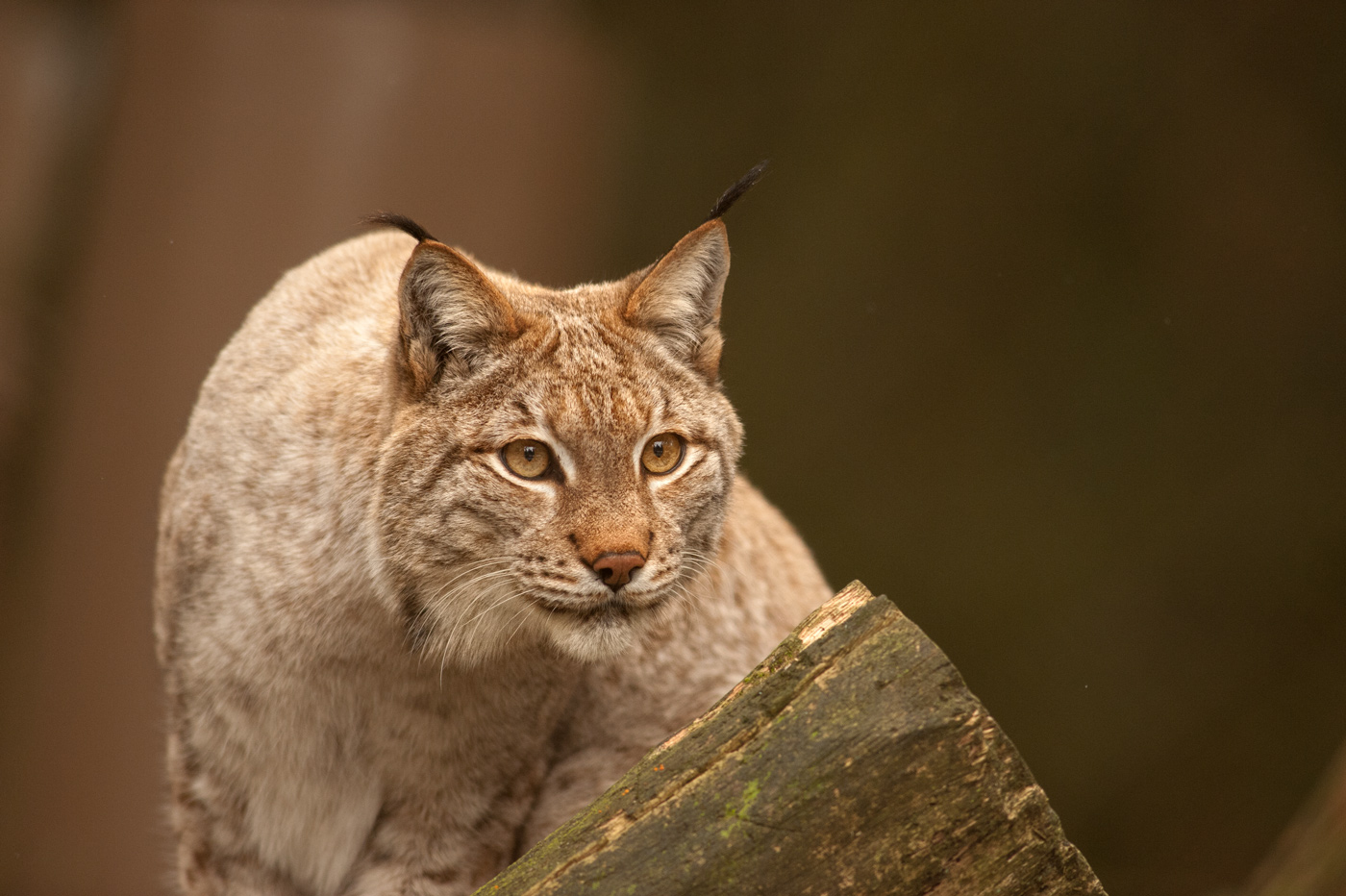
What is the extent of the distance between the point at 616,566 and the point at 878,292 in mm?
5175

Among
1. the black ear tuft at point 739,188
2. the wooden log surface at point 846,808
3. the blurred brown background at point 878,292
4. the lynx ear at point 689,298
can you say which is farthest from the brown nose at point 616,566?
the blurred brown background at point 878,292

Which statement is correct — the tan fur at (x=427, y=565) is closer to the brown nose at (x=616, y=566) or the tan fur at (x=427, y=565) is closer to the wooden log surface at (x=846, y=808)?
the brown nose at (x=616, y=566)

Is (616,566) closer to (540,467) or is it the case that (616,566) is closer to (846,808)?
(540,467)

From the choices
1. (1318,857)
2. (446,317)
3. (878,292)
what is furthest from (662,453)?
(878,292)

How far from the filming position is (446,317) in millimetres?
3242

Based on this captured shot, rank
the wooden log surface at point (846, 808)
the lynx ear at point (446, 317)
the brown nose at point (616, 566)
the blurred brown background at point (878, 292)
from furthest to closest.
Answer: the blurred brown background at point (878, 292)
the lynx ear at point (446, 317)
the brown nose at point (616, 566)
the wooden log surface at point (846, 808)

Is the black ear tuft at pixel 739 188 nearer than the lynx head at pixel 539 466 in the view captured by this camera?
No

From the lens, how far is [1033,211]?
737 cm

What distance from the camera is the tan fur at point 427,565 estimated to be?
3164 millimetres

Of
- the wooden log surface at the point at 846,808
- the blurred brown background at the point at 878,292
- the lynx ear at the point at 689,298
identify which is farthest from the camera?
the blurred brown background at the point at 878,292

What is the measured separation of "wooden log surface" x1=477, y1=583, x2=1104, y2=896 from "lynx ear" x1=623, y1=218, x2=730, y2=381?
1.38 metres

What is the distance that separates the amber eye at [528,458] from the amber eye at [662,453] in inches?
10.5

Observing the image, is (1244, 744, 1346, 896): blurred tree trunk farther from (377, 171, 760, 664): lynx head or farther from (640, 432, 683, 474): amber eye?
(640, 432, 683, 474): amber eye

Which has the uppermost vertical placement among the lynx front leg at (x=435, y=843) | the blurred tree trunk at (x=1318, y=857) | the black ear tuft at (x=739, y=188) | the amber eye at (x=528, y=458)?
the black ear tuft at (x=739, y=188)
